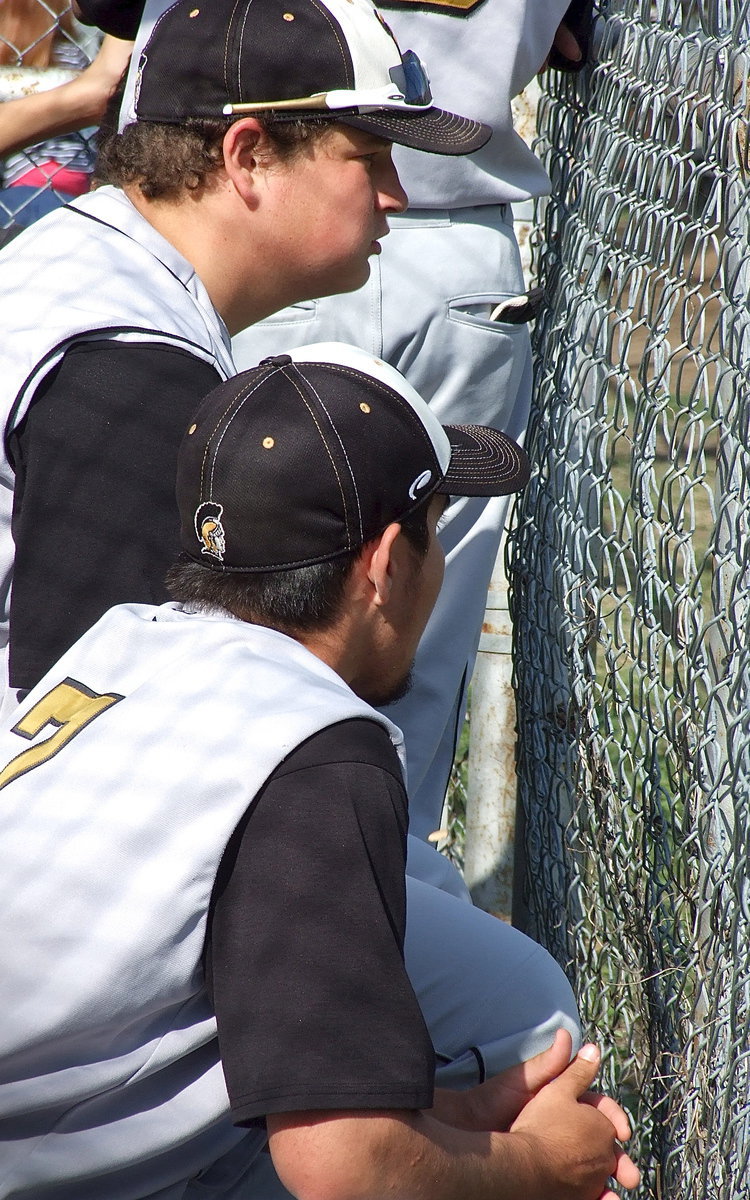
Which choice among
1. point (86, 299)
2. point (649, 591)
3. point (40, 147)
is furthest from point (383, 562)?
point (40, 147)

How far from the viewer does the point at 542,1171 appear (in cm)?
160

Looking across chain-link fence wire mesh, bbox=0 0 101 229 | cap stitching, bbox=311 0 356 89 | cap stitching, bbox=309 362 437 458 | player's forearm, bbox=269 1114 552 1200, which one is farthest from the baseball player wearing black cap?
chain-link fence wire mesh, bbox=0 0 101 229

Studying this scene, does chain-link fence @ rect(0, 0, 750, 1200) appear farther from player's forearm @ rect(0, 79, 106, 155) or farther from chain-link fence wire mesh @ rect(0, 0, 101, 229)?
chain-link fence wire mesh @ rect(0, 0, 101, 229)

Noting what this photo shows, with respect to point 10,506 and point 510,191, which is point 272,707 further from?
point 510,191

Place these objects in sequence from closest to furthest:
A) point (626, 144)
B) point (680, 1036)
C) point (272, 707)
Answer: point (272, 707), point (680, 1036), point (626, 144)

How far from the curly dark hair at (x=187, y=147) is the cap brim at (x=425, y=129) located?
0.07 metres

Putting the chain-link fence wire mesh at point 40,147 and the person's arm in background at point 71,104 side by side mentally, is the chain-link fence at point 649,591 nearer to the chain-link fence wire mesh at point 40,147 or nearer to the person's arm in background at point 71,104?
the person's arm in background at point 71,104

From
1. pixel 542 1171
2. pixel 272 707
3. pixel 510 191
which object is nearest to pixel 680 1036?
pixel 542 1171

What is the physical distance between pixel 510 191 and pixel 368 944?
2.12m

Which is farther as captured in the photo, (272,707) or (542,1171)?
(542,1171)

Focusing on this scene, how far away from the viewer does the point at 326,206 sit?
87.1 inches

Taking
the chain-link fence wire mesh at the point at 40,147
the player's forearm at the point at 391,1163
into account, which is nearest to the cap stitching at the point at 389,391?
the player's forearm at the point at 391,1163

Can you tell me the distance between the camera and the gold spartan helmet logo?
1.66 meters

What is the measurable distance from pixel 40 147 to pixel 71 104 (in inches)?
40.3
